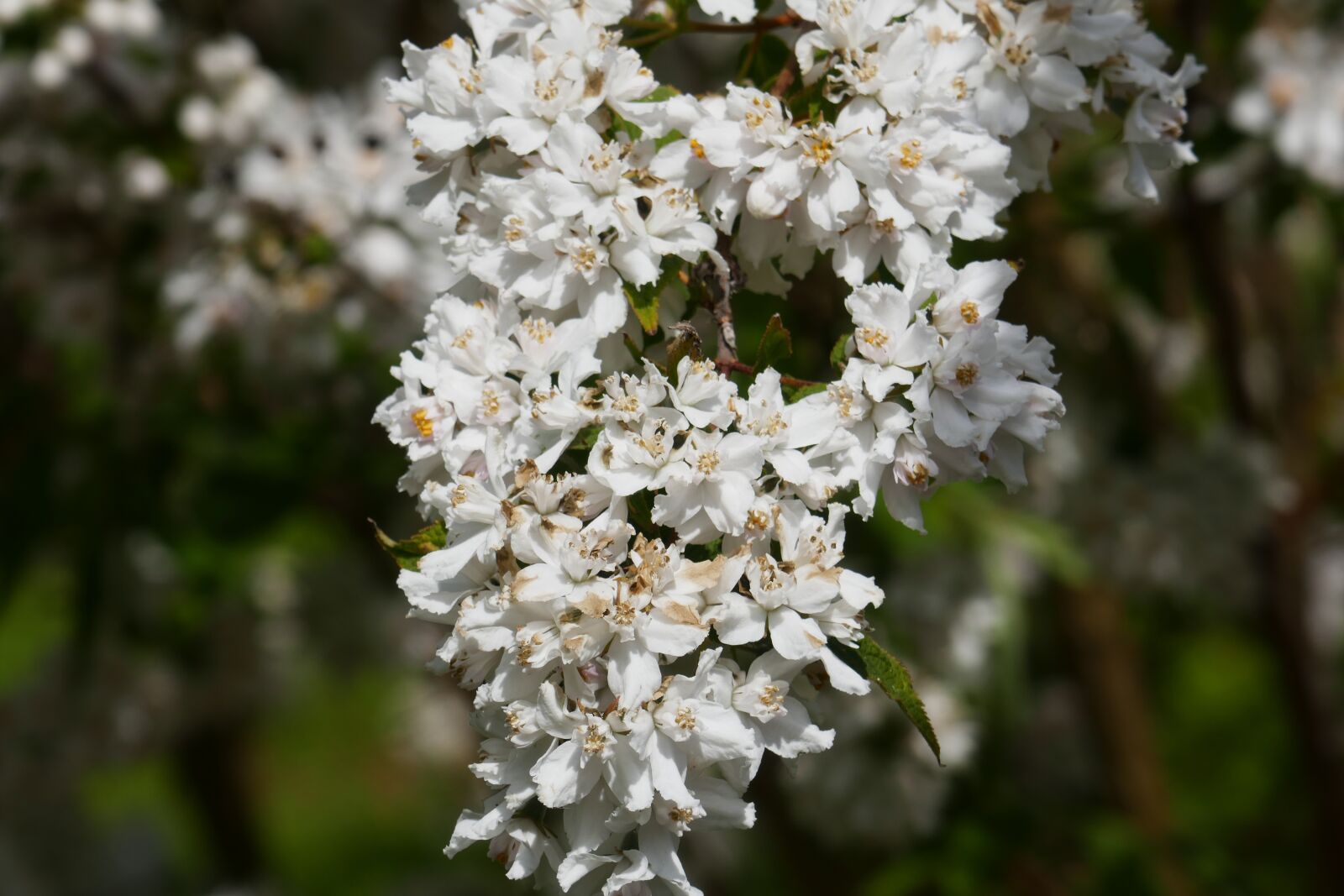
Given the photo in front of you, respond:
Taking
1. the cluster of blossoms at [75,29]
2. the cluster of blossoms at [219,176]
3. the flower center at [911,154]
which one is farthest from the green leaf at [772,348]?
the cluster of blossoms at [75,29]

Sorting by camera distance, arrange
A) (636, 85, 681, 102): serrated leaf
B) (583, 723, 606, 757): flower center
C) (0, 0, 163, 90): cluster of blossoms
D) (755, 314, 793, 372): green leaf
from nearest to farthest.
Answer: (583, 723, 606, 757): flower center, (755, 314, 793, 372): green leaf, (636, 85, 681, 102): serrated leaf, (0, 0, 163, 90): cluster of blossoms

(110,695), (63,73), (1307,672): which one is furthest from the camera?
(110,695)

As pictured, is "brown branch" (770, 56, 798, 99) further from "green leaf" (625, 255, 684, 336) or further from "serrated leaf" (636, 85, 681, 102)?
"green leaf" (625, 255, 684, 336)

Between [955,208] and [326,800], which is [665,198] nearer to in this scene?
[955,208]

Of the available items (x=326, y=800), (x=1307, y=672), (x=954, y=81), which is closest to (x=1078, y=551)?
(x=1307, y=672)

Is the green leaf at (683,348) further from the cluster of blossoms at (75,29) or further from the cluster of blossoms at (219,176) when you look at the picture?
the cluster of blossoms at (75,29)

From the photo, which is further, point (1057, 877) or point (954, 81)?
point (1057, 877)

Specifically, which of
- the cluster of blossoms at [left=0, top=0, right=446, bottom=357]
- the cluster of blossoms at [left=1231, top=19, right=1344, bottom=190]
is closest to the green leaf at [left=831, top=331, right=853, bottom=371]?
the cluster of blossoms at [left=0, top=0, right=446, bottom=357]
